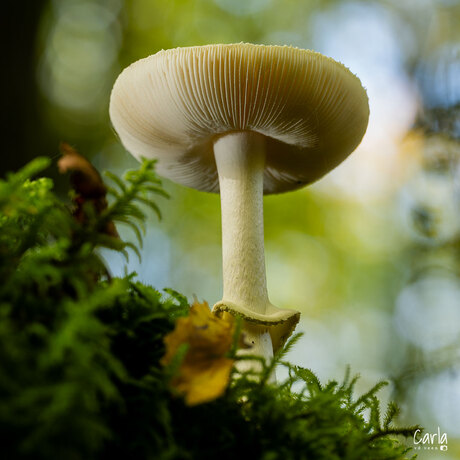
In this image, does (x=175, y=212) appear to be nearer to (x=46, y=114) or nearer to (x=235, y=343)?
(x=46, y=114)

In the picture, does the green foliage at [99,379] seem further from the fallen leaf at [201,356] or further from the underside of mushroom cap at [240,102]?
the underside of mushroom cap at [240,102]

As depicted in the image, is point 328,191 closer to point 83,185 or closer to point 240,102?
point 240,102

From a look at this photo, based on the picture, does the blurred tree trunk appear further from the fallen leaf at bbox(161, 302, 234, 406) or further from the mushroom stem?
the fallen leaf at bbox(161, 302, 234, 406)

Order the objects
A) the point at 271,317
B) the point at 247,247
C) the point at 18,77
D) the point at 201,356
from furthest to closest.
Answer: the point at 18,77, the point at 247,247, the point at 271,317, the point at 201,356

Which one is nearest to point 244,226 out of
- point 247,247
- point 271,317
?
point 247,247

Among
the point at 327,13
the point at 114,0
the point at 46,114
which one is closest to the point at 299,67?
the point at 46,114
